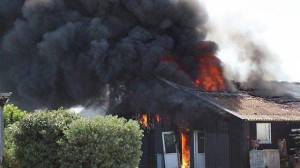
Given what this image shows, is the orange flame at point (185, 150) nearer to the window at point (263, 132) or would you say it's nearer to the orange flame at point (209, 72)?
the window at point (263, 132)

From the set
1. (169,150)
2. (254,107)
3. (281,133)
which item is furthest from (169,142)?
(281,133)

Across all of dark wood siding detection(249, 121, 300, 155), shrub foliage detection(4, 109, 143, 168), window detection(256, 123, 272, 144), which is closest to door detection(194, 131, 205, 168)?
window detection(256, 123, 272, 144)

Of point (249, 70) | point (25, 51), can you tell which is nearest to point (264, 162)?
point (249, 70)

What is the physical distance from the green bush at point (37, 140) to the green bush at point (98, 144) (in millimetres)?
668

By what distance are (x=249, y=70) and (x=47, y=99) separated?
44.1ft

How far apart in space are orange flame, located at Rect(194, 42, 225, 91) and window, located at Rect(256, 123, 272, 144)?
6.02 metres

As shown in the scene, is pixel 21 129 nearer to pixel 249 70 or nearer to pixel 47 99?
pixel 47 99

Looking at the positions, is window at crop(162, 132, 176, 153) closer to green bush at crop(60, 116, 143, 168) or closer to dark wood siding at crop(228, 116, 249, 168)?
dark wood siding at crop(228, 116, 249, 168)

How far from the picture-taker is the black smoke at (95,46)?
91.5 feet

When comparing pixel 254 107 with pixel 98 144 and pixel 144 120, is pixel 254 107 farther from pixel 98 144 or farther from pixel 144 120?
pixel 98 144

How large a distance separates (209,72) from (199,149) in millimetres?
7010

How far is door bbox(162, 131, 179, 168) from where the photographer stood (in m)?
25.2

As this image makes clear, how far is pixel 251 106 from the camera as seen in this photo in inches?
978

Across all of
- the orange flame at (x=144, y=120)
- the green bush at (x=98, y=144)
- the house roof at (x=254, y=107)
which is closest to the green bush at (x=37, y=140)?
the green bush at (x=98, y=144)
